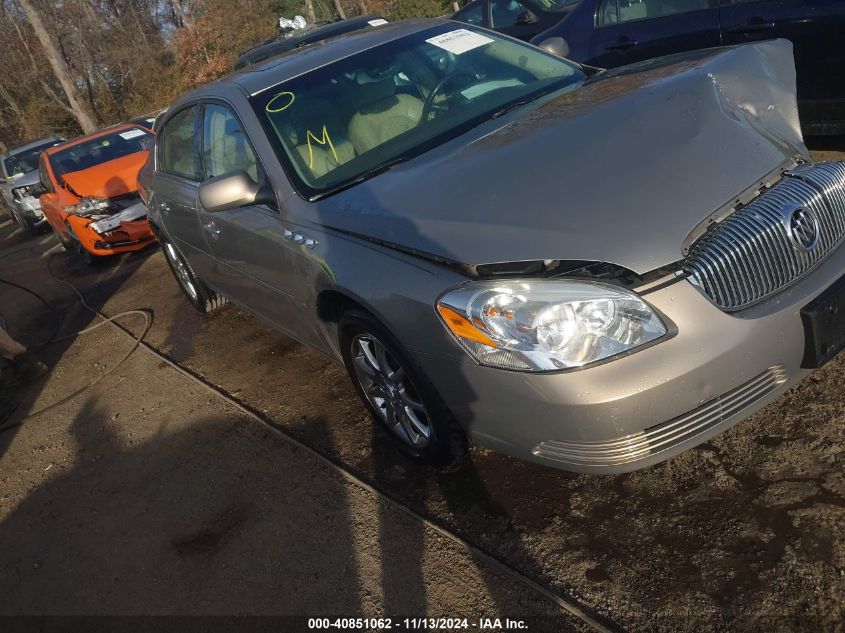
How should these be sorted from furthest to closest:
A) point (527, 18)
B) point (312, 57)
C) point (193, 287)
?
1. point (527, 18)
2. point (193, 287)
3. point (312, 57)

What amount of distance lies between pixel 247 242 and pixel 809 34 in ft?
12.3

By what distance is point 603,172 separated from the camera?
2.52 meters

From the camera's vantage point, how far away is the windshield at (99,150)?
9523mm

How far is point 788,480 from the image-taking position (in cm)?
257

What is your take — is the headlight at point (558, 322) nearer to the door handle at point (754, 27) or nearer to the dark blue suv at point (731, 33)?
the dark blue suv at point (731, 33)

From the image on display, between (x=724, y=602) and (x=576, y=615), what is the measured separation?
435 millimetres

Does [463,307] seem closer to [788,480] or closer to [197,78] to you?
[788,480]

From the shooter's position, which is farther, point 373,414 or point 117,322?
point 117,322

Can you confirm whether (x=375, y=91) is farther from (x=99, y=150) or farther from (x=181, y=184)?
(x=99, y=150)

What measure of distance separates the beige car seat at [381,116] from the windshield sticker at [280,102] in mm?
335

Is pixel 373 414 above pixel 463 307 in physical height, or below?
below

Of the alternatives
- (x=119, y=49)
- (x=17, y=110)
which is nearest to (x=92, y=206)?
(x=119, y=49)

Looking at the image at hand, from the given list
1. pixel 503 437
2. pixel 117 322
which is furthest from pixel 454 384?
pixel 117 322

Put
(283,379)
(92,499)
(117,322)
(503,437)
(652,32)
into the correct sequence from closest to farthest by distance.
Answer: (503,437) < (92,499) < (283,379) < (652,32) < (117,322)
